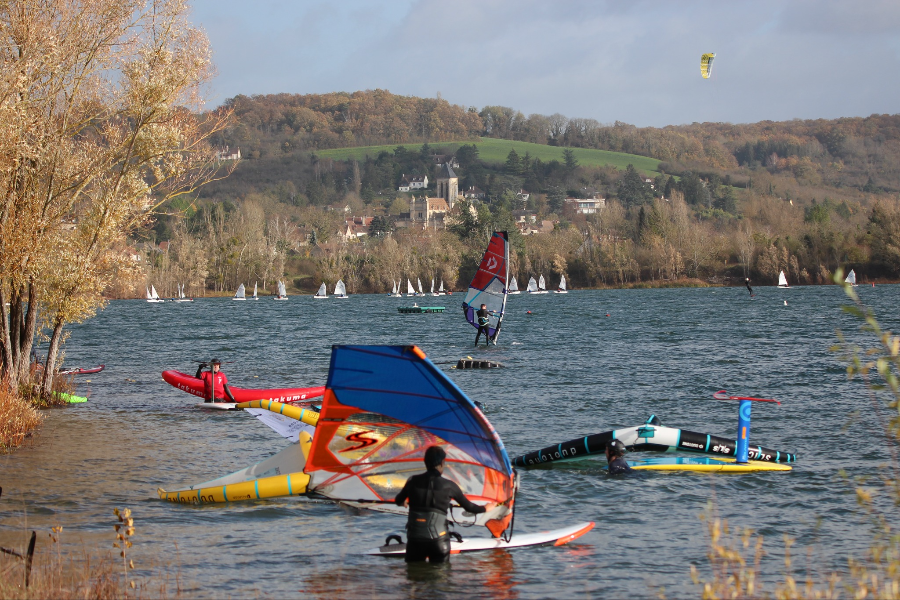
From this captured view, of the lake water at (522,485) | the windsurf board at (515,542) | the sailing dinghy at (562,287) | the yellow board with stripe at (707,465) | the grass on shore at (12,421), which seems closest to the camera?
the lake water at (522,485)

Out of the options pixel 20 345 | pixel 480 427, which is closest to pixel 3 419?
pixel 20 345

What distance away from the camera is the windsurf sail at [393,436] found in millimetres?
8750

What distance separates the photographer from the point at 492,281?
39.4 metres

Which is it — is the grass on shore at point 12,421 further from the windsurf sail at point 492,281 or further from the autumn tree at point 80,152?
the windsurf sail at point 492,281

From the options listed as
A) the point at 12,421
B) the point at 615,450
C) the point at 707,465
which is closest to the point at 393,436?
the point at 615,450

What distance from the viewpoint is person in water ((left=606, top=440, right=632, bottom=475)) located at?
1445 centimetres

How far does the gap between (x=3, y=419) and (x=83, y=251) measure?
428 cm

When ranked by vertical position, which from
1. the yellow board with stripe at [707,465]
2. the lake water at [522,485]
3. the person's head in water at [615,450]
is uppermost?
the person's head in water at [615,450]

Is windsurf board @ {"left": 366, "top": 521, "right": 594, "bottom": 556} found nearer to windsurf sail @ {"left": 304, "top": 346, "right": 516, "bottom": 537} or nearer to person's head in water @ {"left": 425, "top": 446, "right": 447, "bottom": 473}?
windsurf sail @ {"left": 304, "top": 346, "right": 516, "bottom": 537}

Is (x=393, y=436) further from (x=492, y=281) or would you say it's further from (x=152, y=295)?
(x=152, y=295)

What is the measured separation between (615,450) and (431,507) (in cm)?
659

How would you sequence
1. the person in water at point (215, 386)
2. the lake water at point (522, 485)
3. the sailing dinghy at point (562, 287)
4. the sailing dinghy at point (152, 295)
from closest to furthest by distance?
the lake water at point (522, 485), the person in water at point (215, 386), the sailing dinghy at point (152, 295), the sailing dinghy at point (562, 287)

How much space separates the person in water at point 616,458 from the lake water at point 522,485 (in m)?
0.28

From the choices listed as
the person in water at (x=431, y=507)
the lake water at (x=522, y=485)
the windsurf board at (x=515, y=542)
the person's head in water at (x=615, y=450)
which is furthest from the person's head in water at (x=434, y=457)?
the person's head in water at (x=615, y=450)
